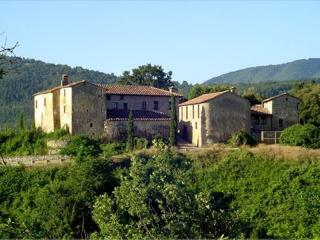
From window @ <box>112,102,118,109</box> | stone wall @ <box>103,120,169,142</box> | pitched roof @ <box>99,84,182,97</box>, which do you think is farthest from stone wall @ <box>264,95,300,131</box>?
window @ <box>112,102,118,109</box>

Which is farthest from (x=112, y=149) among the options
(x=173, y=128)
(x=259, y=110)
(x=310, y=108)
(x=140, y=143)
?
(x=310, y=108)

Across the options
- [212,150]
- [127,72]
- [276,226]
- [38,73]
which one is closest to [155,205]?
[276,226]

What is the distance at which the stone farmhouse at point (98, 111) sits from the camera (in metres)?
46.3

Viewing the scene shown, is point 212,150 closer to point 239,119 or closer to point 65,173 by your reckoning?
point 239,119

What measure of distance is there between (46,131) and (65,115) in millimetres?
2606

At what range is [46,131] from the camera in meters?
48.8

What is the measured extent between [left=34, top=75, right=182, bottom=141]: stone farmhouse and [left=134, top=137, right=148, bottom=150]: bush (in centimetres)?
155

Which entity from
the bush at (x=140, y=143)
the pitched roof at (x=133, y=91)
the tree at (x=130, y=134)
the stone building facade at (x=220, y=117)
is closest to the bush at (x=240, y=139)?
the stone building facade at (x=220, y=117)

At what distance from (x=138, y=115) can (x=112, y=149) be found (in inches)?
193

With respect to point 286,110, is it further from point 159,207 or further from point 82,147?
point 159,207

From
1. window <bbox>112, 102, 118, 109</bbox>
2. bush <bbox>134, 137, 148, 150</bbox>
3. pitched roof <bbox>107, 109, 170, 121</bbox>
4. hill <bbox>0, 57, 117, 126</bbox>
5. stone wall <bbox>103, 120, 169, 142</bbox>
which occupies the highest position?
hill <bbox>0, 57, 117, 126</bbox>

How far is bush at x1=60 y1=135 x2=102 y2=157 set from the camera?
135 ft

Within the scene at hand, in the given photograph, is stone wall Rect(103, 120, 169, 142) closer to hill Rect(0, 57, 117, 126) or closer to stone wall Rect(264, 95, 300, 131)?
stone wall Rect(264, 95, 300, 131)

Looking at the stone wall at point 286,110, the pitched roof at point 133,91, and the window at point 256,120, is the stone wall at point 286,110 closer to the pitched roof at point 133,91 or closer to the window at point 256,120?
the window at point 256,120
